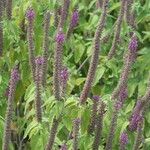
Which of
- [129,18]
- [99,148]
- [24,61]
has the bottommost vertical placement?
[99,148]

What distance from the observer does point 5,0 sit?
3.66 metres

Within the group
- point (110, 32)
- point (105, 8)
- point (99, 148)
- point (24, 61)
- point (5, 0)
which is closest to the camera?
point (105, 8)

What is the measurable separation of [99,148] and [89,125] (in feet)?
0.67

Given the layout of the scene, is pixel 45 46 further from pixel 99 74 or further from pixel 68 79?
pixel 99 74

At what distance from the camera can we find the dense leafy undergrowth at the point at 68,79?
298 centimetres

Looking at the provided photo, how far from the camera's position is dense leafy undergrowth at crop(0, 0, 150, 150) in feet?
9.77

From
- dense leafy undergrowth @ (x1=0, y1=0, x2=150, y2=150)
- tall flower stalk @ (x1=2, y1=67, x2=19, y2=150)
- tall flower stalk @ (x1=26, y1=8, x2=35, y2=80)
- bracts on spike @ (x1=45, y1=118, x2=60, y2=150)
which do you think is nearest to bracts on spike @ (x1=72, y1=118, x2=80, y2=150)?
dense leafy undergrowth @ (x1=0, y1=0, x2=150, y2=150)

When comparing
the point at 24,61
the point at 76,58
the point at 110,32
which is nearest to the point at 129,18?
the point at 110,32

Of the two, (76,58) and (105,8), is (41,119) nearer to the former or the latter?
(105,8)

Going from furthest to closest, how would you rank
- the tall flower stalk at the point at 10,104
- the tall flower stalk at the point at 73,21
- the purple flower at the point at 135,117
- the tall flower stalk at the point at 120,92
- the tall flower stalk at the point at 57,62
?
the tall flower stalk at the point at 73,21 < the purple flower at the point at 135,117 < the tall flower stalk at the point at 120,92 < the tall flower stalk at the point at 10,104 < the tall flower stalk at the point at 57,62

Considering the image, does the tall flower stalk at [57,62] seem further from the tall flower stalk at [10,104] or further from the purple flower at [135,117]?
the purple flower at [135,117]

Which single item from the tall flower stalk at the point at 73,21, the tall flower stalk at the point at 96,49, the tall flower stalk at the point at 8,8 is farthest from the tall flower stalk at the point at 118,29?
the tall flower stalk at the point at 8,8

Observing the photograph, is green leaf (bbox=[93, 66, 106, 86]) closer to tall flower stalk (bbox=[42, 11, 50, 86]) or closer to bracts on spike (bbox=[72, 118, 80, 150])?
tall flower stalk (bbox=[42, 11, 50, 86])

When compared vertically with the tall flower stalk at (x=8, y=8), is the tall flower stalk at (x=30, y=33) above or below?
below
